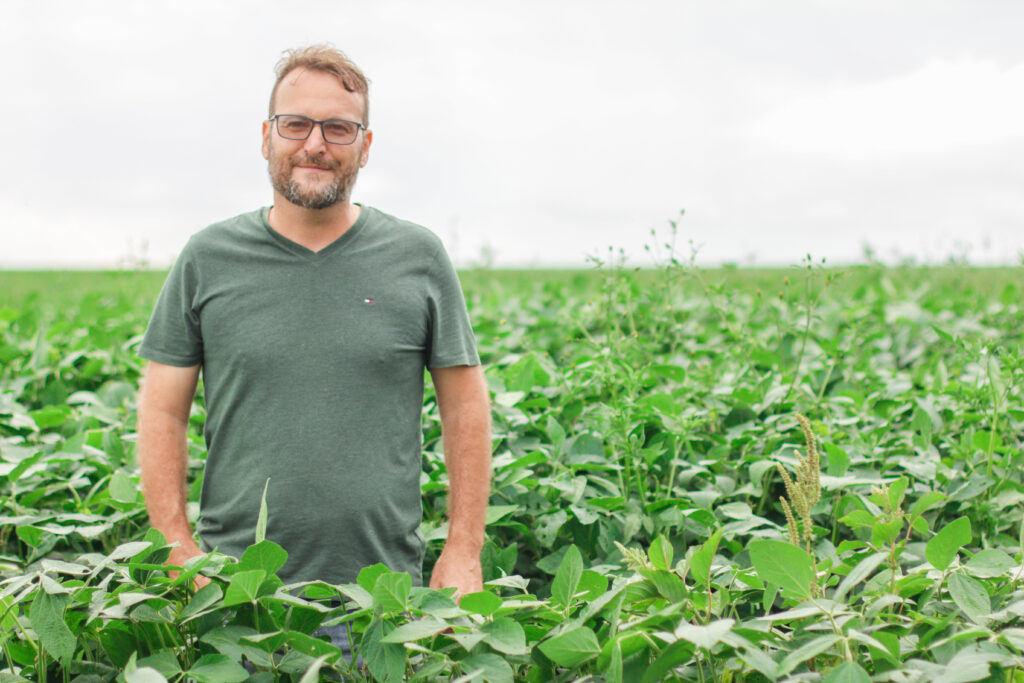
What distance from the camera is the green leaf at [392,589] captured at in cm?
148

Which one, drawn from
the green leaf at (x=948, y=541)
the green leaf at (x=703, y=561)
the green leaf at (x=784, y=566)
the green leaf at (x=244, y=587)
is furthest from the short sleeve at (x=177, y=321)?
the green leaf at (x=948, y=541)

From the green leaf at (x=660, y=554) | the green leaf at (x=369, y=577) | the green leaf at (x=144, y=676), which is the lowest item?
the green leaf at (x=144, y=676)

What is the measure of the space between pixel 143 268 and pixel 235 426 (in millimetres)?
4256

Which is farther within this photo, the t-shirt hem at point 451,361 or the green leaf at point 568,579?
the t-shirt hem at point 451,361

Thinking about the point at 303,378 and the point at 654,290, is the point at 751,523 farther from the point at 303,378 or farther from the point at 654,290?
the point at 654,290

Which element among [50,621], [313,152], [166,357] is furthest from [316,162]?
[50,621]

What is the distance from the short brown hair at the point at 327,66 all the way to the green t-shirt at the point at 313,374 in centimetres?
40

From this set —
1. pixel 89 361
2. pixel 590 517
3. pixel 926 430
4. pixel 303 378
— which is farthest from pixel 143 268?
pixel 926 430

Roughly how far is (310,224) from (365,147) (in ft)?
1.05

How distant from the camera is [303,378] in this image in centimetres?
226

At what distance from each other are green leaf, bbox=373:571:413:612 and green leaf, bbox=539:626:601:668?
253mm

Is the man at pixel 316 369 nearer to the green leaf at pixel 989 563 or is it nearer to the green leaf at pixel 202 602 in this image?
the green leaf at pixel 202 602

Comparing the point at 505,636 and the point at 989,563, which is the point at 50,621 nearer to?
the point at 505,636

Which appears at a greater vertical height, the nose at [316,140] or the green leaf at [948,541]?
the nose at [316,140]
